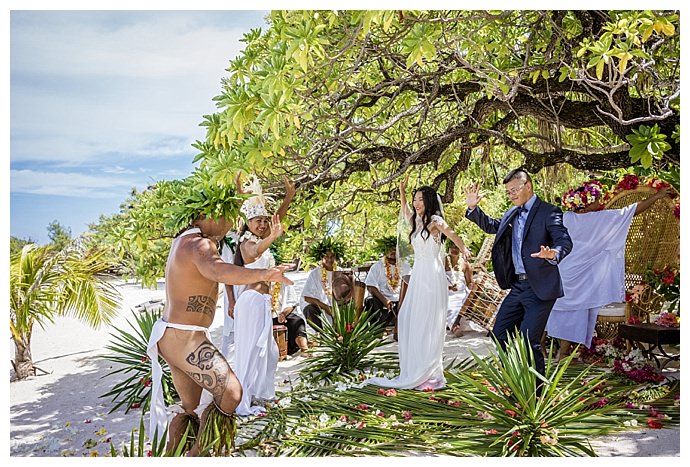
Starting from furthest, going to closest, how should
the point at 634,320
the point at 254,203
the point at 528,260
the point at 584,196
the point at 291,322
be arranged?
the point at 291,322, the point at 584,196, the point at 634,320, the point at 254,203, the point at 528,260

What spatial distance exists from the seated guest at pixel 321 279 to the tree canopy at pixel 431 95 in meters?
0.64

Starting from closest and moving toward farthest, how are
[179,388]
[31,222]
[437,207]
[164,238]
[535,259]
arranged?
[179,388]
[535,259]
[164,238]
[437,207]
[31,222]

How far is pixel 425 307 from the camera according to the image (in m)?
5.95

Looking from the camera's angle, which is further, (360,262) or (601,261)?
(360,262)

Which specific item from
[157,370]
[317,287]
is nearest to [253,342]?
[157,370]

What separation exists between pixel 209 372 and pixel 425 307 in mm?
2577

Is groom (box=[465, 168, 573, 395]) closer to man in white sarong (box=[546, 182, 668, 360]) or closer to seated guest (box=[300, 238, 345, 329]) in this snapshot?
man in white sarong (box=[546, 182, 668, 360])

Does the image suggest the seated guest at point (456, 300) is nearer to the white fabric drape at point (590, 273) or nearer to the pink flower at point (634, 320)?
the white fabric drape at point (590, 273)

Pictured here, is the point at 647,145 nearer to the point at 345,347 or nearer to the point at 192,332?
the point at 192,332

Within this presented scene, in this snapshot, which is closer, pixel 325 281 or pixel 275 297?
pixel 275 297

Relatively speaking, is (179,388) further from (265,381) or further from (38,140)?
(38,140)

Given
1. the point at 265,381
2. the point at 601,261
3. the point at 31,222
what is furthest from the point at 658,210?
the point at 31,222

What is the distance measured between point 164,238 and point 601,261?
4474 millimetres

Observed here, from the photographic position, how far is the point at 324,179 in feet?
21.2
